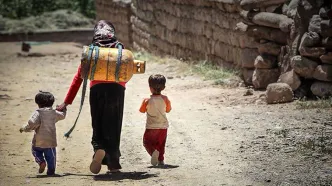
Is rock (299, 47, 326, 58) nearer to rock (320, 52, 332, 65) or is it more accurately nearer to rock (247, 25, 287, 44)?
rock (320, 52, 332, 65)

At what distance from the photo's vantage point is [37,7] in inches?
1078

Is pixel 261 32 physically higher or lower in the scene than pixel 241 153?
higher

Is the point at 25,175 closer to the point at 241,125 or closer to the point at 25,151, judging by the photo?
the point at 25,151

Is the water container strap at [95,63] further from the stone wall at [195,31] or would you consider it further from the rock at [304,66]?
the stone wall at [195,31]

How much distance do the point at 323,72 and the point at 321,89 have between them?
236 mm

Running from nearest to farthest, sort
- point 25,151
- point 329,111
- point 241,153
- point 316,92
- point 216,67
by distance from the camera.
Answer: point 241,153 → point 25,151 → point 329,111 → point 316,92 → point 216,67

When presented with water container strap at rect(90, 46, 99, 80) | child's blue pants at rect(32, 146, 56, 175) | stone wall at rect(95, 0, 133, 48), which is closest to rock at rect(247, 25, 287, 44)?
water container strap at rect(90, 46, 99, 80)

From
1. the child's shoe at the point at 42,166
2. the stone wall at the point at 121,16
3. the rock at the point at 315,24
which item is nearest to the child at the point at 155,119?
the child's shoe at the point at 42,166

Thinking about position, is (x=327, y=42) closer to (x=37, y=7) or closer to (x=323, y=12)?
(x=323, y=12)

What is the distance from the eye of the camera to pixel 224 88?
11.5 m

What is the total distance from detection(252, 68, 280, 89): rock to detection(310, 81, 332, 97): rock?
3.87 feet

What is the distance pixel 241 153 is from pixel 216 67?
569cm

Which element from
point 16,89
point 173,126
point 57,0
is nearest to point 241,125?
point 173,126

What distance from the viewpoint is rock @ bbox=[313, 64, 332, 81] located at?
9453 mm
